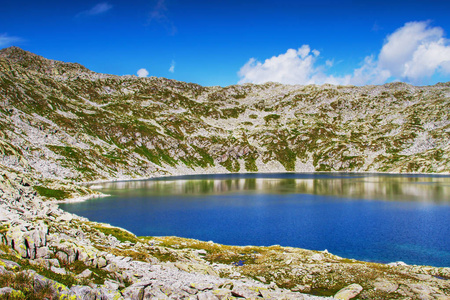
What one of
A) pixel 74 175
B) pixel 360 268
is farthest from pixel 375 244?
pixel 74 175

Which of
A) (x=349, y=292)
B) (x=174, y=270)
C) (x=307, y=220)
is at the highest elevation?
(x=174, y=270)

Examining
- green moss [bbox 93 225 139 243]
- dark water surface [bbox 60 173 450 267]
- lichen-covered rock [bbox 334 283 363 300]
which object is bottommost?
dark water surface [bbox 60 173 450 267]

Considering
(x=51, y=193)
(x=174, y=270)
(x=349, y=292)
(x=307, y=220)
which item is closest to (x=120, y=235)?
(x=174, y=270)

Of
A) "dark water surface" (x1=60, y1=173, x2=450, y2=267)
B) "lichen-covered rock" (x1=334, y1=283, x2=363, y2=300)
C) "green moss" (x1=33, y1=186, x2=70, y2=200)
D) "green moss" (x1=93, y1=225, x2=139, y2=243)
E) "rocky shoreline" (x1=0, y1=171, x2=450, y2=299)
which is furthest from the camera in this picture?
"green moss" (x1=33, y1=186, x2=70, y2=200)

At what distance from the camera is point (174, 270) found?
104ft

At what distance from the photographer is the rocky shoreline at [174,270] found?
19.0 metres

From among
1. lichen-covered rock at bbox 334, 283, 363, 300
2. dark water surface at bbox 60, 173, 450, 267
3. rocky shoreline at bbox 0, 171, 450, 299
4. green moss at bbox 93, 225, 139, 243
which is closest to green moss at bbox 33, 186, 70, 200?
dark water surface at bbox 60, 173, 450, 267

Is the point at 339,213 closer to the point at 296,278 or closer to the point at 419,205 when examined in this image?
the point at 419,205

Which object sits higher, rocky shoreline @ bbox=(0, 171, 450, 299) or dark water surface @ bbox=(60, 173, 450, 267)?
rocky shoreline @ bbox=(0, 171, 450, 299)

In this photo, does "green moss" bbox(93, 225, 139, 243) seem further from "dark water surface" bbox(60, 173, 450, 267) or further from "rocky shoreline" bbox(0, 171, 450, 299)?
"dark water surface" bbox(60, 173, 450, 267)

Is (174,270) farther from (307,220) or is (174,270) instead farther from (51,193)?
(51,193)

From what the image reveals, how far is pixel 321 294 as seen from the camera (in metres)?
31.9

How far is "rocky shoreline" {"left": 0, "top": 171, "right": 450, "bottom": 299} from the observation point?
19.0m

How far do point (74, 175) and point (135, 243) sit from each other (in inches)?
5741
